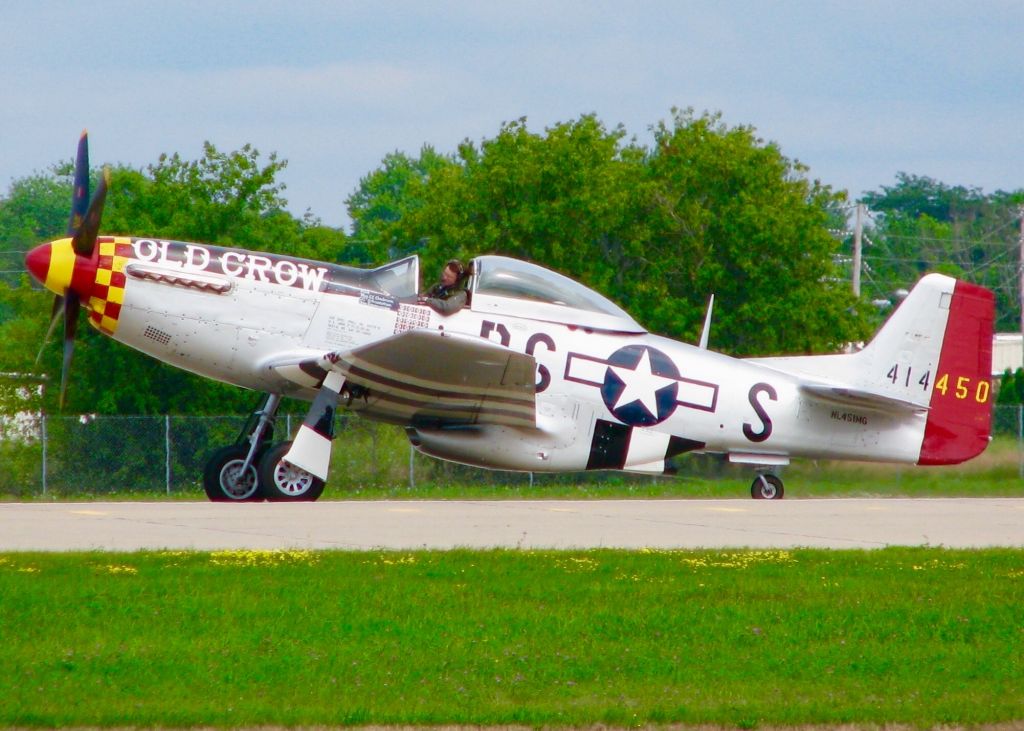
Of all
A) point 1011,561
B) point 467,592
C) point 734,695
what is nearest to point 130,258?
point 467,592

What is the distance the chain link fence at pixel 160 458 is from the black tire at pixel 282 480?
9.72 metres

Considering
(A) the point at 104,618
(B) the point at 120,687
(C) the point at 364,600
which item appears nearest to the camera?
(B) the point at 120,687

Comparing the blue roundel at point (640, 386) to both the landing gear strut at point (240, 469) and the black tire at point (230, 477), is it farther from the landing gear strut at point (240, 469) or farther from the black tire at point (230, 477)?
the black tire at point (230, 477)

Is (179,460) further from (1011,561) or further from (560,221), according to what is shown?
(1011,561)

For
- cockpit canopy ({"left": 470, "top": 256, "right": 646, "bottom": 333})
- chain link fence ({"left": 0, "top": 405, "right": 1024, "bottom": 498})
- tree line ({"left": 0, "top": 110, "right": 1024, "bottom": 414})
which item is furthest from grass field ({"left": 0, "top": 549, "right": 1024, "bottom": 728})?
tree line ({"left": 0, "top": 110, "right": 1024, "bottom": 414})

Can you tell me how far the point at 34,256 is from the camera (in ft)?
52.2

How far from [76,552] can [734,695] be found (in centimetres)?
586

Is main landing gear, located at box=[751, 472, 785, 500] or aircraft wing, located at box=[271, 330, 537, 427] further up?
aircraft wing, located at box=[271, 330, 537, 427]

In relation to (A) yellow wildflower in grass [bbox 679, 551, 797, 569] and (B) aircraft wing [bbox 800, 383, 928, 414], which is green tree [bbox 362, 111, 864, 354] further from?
(A) yellow wildflower in grass [bbox 679, 551, 797, 569]

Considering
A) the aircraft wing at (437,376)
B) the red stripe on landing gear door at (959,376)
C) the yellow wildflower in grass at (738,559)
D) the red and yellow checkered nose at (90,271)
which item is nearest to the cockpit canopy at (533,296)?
the aircraft wing at (437,376)

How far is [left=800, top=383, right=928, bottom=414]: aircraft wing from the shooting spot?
18.0 m

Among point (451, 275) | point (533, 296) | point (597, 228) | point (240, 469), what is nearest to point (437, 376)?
point (451, 275)

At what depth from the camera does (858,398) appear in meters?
18.1

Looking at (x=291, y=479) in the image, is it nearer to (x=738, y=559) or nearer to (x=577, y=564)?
(x=577, y=564)
